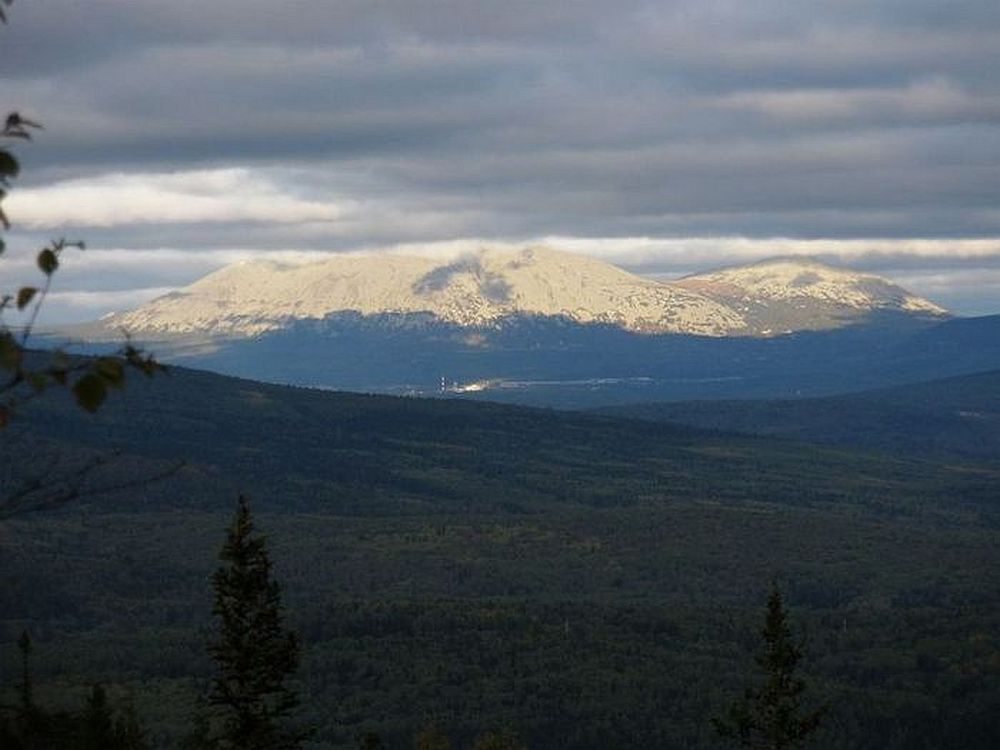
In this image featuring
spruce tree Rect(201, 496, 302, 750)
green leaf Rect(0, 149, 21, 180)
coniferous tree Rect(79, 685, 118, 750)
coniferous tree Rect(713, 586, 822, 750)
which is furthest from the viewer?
coniferous tree Rect(713, 586, 822, 750)

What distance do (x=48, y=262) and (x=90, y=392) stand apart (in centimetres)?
75

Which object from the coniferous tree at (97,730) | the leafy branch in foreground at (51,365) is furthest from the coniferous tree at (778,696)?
the leafy branch in foreground at (51,365)

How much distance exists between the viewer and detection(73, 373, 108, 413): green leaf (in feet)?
29.8

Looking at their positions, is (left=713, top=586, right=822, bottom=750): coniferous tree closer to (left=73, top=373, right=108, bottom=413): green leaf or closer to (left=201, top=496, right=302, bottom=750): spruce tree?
(left=201, top=496, right=302, bottom=750): spruce tree

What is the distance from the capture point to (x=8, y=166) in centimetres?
896

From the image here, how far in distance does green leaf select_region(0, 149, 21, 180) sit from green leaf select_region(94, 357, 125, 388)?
97cm

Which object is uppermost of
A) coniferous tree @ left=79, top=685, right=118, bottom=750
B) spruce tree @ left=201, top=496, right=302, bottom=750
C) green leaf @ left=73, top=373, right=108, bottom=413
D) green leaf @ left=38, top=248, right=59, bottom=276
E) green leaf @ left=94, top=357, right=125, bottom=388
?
green leaf @ left=38, top=248, right=59, bottom=276

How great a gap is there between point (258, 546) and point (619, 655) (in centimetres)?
11061

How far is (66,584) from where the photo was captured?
185 meters

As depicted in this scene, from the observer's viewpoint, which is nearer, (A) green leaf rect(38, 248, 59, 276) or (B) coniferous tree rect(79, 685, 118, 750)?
(A) green leaf rect(38, 248, 59, 276)

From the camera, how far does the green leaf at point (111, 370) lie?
9.22 m

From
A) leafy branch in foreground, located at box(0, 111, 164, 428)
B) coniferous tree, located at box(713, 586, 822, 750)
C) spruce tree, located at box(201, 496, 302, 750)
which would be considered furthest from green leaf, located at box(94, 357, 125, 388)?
coniferous tree, located at box(713, 586, 822, 750)

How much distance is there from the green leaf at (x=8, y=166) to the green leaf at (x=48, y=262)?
1.56 ft

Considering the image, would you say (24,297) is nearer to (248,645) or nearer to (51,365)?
(51,365)
